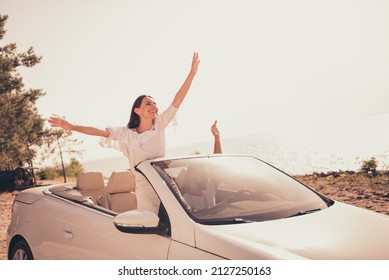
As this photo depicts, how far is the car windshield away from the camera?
260cm

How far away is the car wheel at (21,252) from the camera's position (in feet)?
11.6

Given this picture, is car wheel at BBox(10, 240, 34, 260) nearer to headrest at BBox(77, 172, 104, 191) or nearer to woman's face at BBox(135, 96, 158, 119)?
headrest at BBox(77, 172, 104, 191)

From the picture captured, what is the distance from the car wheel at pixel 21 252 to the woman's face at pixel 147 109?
56.2 inches

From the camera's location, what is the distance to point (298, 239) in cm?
224

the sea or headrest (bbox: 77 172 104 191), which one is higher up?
headrest (bbox: 77 172 104 191)

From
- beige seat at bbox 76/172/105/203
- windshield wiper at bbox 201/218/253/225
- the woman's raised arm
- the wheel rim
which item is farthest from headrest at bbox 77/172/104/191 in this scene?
windshield wiper at bbox 201/218/253/225

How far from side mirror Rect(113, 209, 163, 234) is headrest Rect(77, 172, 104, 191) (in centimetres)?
150

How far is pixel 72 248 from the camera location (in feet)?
9.95

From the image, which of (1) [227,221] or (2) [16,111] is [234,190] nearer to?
(1) [227,221]

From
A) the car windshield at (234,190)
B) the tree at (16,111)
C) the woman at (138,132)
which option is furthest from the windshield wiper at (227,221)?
the tree at (16,111)
